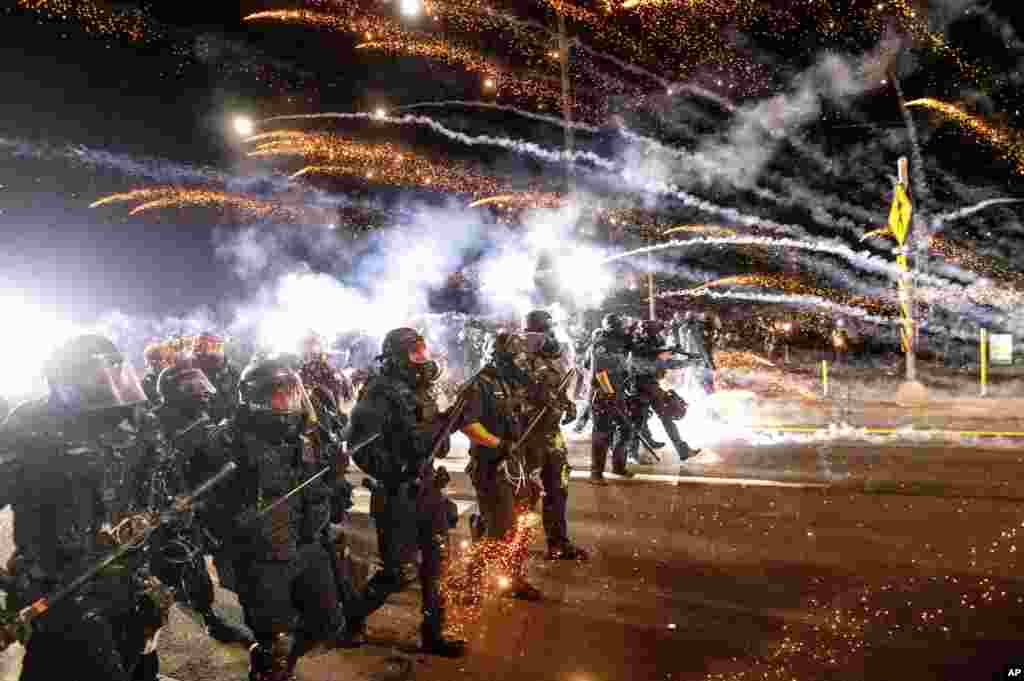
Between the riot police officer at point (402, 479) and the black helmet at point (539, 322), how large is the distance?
2.28m

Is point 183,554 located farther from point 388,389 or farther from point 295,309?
point 295,309

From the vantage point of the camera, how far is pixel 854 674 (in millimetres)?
3744

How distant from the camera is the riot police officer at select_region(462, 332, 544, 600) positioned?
490cm

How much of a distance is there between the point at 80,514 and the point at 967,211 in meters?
36.3

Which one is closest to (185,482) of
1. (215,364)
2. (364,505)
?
(215,364)

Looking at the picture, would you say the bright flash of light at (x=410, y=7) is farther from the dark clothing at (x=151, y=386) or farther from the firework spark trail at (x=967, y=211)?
the firework spark trail at (x=967, y=211)

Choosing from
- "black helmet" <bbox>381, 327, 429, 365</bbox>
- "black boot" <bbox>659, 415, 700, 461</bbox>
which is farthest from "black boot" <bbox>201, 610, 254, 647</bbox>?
"black boot" <bbox>659, 415, 700, 461</bbox>

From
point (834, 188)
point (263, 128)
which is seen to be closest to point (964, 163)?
point (834, 188)

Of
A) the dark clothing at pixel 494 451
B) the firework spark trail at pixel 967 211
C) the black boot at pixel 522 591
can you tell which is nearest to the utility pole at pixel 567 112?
the dark clothing at pixel 494 451

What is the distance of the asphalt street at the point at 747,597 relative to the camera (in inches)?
156

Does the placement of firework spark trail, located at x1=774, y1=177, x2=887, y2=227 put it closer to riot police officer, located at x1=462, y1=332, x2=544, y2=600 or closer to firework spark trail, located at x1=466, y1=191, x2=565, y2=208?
firework spark trail, located at x1=466, y1=191, x2=565, y2=208

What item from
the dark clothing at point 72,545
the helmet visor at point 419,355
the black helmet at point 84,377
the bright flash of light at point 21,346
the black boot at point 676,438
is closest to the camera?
the dark clothing at point 72,545

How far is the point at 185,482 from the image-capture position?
3.98 metres

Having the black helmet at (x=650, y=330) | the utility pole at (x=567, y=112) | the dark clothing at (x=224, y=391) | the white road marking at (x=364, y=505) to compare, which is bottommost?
the white road marking at (x=364, y=505)
